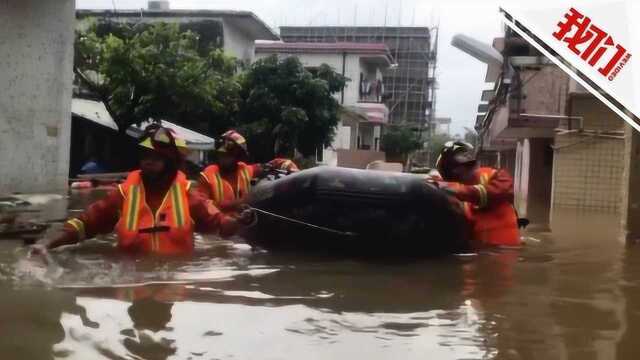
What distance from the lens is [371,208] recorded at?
4938 millimetres

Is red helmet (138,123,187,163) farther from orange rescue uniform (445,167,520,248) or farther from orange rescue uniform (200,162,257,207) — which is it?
orange rescue uniform (445,167,520,248)

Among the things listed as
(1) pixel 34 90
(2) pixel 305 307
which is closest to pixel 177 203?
(2) pixel 305 307

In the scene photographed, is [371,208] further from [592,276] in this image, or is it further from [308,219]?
[592,276]

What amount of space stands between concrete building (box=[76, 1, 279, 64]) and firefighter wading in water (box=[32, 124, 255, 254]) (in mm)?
20886

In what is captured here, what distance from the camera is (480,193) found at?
209 inches

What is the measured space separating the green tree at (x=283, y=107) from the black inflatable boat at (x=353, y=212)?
15.9 metres

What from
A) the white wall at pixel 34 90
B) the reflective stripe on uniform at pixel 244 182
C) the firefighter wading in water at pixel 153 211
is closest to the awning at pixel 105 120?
the white wall at pixel 34 90

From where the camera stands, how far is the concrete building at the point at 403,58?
48344 millimetres

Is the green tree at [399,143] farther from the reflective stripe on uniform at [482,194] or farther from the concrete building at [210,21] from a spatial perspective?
the reflective stripe on uniform at [482,194]

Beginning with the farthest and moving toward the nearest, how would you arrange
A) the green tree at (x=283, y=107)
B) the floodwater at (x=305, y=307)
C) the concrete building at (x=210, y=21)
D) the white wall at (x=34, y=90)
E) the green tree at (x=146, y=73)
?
the concrete building at (x=210, y=21)
the green tree at (x=283, y=107)
the green tree at (x=146, y=73)
the white wall at (x=34, y=90)
the floodwater at (x=305, y=307)

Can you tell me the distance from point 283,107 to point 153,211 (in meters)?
17.2

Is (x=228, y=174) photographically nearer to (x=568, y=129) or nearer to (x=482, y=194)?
(x=482, y=194)

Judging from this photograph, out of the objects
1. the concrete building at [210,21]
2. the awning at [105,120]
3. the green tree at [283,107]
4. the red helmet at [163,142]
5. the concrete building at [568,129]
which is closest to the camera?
the red helmet at [163,142]

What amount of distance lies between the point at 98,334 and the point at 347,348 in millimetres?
1075
